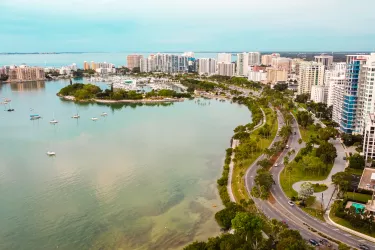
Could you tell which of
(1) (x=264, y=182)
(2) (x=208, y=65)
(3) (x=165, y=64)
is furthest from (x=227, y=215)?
(3) (x=165, y=64)

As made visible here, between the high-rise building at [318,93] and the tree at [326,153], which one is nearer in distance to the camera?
the tree at [326,153]

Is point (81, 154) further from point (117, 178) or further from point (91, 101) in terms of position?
point (91, 101)

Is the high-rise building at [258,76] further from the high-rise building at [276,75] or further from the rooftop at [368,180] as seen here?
the rooftop at [368,180]

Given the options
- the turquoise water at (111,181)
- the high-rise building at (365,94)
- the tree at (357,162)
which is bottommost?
the turquoise water at (111,181)

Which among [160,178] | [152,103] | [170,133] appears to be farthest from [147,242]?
[152,103]

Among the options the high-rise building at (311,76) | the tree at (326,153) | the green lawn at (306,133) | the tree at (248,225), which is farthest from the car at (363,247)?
the high-rise building at (311,76)
